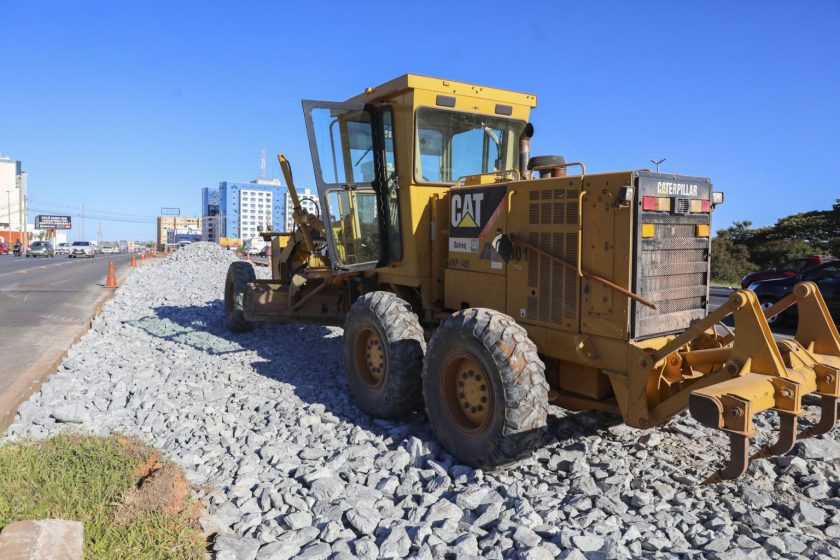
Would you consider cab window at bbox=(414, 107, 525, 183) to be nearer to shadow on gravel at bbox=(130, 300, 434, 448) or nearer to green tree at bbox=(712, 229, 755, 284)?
shadow on gravel at bbox=(130, 300, 434, 448)

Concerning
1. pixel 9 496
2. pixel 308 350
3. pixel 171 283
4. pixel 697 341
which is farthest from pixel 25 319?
pixel 697 341

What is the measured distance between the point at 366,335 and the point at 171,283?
453 inches

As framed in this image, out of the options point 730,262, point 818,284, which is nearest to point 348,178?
point 818,284

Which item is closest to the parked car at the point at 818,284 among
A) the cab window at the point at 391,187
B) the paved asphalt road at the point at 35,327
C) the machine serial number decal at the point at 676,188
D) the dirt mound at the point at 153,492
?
the machine serial number decal at the point at 676,188

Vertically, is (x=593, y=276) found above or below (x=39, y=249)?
above

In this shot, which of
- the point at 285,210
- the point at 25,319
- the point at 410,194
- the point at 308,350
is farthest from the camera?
the point at 25,319

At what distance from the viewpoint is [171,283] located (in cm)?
1620

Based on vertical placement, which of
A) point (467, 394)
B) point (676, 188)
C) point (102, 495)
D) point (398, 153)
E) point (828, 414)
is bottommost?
point (102, 495)

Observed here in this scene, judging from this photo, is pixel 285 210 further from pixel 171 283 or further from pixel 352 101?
pixel 171 283

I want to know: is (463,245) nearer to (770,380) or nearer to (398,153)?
(398,153)

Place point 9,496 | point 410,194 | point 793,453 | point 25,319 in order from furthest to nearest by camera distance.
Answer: point 25,319
point 410,194
point 793,453
point 9,496

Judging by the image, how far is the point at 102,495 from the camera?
3809mm

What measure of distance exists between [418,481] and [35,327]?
864 centimetres

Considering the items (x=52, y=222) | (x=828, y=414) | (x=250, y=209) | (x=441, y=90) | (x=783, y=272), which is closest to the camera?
(x=828, y=414)
